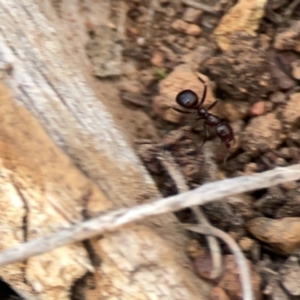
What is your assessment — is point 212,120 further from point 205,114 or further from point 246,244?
point 246,244

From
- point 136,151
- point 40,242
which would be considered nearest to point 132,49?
point 136,151

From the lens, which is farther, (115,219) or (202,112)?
(202,112)

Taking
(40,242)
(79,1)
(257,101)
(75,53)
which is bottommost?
(40,242)

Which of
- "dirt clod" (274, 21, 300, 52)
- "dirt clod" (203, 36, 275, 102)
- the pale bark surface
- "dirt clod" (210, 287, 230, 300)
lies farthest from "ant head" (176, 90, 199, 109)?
"dirt clod" (210, 287, 230, 300)

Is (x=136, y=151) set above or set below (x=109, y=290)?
above

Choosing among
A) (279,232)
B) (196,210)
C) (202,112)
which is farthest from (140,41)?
(279,232)

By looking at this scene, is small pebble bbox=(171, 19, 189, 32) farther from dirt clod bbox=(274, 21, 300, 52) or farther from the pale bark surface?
the pale bark surface

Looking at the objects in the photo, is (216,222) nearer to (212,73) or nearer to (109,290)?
(109,290)
